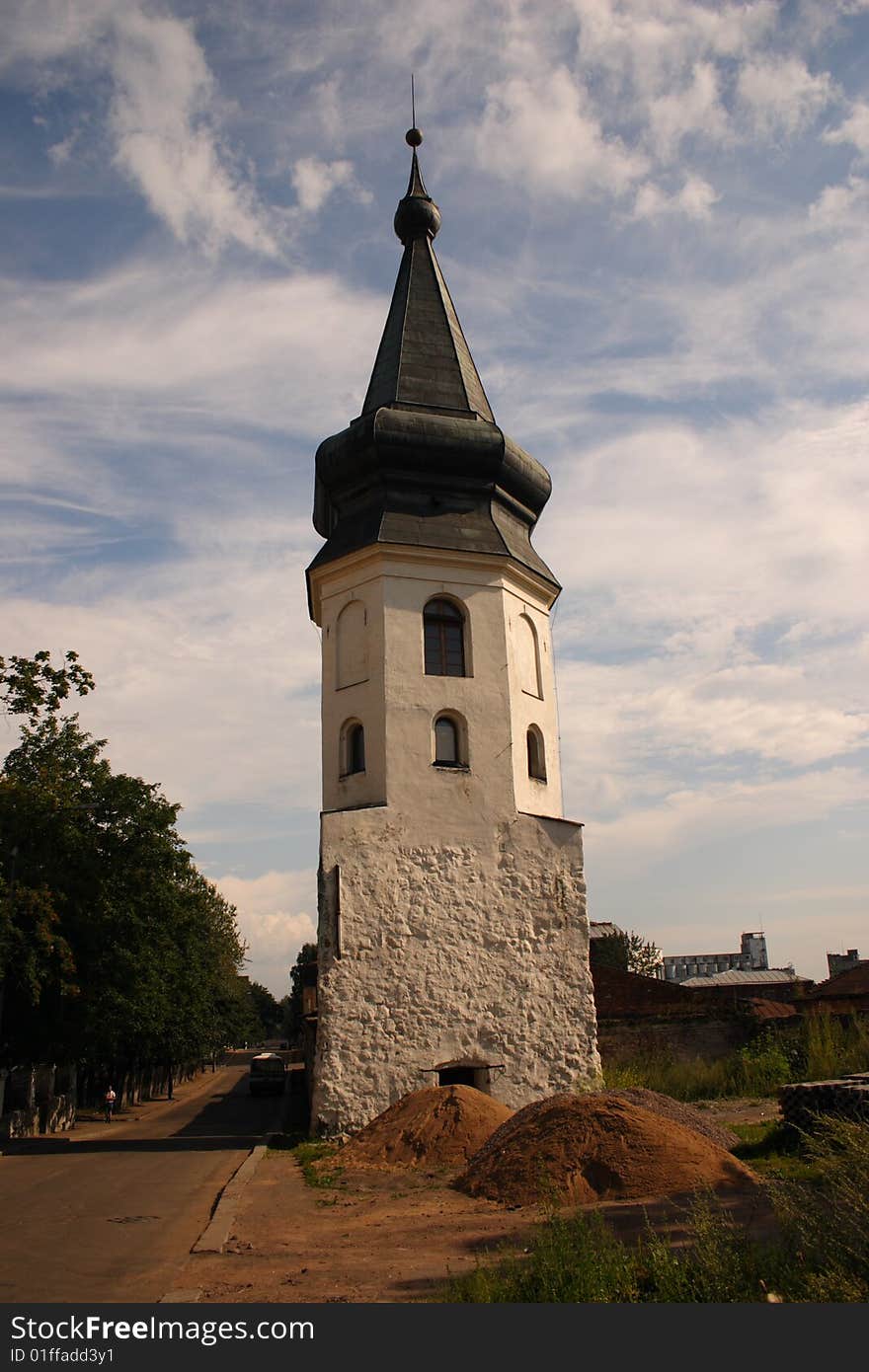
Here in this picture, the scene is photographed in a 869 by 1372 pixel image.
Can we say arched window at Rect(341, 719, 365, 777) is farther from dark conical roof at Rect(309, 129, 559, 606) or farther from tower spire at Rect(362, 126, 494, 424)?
tower spire at Rect(362, 126, 494, 424)

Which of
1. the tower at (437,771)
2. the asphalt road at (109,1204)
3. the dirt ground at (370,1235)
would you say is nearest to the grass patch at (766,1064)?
the tower at (437,771)

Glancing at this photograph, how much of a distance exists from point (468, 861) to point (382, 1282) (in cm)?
1155

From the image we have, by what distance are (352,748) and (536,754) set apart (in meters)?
3.79

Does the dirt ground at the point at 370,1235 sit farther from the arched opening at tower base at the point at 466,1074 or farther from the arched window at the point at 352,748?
the arched window at the point at 352,748

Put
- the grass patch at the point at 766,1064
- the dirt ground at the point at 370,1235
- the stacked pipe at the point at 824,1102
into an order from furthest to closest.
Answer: the grass patch at the point at 766,1064 → the stacked pipe at the point at 824,1102 → the dirt ground at the point at 370,1235

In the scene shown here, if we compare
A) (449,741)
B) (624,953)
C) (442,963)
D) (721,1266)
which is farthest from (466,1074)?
(624,953)

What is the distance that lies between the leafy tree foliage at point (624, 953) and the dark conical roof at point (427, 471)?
127 feet

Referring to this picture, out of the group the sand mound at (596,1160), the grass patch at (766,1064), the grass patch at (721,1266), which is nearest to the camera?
the grass patch at (721,1266)

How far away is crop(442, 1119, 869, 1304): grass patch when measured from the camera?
5887 mm

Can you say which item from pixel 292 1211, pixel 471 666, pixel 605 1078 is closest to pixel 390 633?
pixel 471 666

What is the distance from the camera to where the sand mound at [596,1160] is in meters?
11.4

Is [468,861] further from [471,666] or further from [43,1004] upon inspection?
[43,1004]

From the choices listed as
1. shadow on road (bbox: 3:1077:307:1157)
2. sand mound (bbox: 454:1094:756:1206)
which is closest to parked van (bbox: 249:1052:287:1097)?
shadow on road (bbox: 3:1077:307:1157)

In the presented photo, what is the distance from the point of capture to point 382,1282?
8.02 meters
